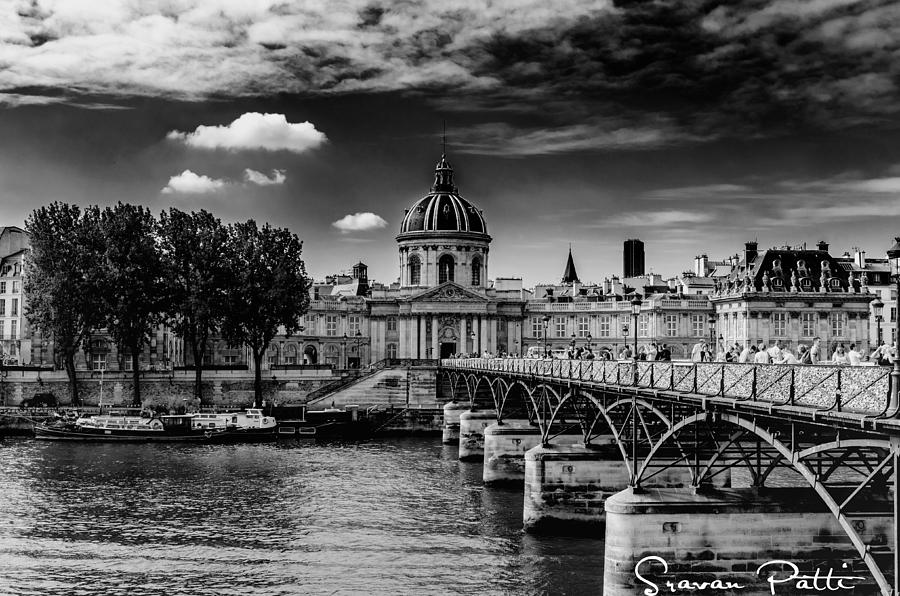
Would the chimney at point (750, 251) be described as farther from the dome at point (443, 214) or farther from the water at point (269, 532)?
the water at point (269, 532)

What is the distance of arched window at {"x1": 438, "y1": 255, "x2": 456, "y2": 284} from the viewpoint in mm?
113750

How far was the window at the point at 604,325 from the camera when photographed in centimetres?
11356

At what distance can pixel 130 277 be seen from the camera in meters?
75.0

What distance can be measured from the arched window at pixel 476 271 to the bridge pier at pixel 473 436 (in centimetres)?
5572

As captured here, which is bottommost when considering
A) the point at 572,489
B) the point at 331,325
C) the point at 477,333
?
the point at 572,489

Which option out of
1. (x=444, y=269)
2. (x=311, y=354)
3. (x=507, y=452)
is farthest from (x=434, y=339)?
(x=507, y=452)

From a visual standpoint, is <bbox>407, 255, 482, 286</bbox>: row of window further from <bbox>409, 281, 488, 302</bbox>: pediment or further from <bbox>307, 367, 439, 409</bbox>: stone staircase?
<bbox>307, 367, 439, 409</bbox>: stone staircase

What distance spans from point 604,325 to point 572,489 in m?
79.0

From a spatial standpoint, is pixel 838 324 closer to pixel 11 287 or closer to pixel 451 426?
pixel 451 426

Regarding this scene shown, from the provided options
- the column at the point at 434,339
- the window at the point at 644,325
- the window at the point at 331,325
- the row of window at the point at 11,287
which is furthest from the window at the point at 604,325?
the row of window at the point at 11,287

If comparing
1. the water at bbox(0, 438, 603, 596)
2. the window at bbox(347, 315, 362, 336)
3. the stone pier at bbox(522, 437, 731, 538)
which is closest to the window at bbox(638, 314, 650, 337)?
the window at bbox(347, 315, 362, 336)

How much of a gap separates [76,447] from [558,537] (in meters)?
39.4

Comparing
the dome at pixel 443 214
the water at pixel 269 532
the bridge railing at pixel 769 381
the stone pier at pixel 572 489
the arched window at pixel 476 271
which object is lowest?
the water at pixel 269 532

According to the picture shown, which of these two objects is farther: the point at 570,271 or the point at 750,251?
the point at 570,271
